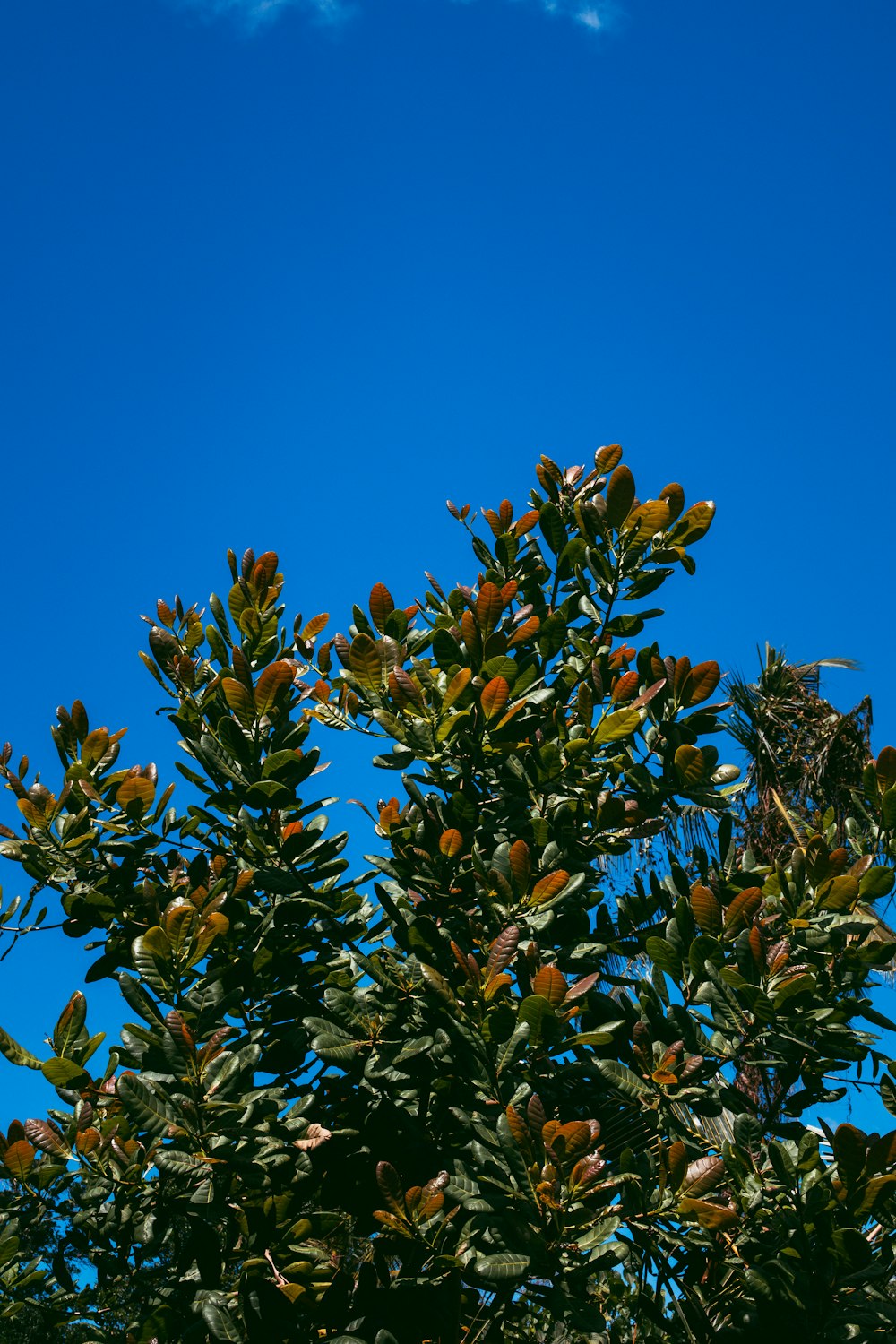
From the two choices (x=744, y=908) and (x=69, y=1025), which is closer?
(x=744, y=908)

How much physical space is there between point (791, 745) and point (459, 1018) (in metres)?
9.52

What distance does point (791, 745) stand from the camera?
11891 mm

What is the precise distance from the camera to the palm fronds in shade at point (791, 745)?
37.4ft

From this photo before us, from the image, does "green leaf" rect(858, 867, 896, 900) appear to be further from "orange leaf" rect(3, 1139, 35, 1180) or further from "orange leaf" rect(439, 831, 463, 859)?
"orange leaf" rect(3, 1139, 35, 1180)

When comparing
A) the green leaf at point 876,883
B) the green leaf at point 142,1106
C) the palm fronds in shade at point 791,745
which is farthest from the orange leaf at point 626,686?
the palm fronds in shade at point 791,745

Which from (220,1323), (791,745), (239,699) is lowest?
(220,1323)

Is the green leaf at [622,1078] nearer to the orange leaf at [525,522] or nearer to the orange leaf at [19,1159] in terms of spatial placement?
the orange leaf at [19,1159]

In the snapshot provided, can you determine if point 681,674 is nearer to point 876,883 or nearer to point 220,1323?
point 876,883

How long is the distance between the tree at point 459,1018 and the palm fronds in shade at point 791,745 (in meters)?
7.34

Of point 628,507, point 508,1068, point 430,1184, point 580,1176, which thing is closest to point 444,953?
point 508,1068

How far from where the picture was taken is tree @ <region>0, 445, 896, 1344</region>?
3086 mm

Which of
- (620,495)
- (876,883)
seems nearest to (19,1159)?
(876,883)

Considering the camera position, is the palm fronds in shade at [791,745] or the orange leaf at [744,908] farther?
the palm fronds in shade at [791,745]

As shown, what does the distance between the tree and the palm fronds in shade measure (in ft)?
24.1
